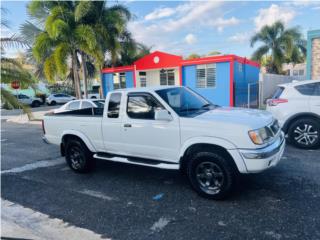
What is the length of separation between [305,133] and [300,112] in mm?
571

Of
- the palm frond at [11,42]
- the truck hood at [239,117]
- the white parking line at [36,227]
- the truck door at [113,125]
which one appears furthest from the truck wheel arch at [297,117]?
the palm frond at [11,42]

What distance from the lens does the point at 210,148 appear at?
4086 millimetres

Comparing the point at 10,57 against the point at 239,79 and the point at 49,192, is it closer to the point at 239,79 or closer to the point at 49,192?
the point at 49,192

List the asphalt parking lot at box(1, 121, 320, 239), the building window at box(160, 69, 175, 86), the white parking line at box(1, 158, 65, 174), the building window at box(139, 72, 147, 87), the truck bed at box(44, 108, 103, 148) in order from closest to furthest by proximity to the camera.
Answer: the asphalt parking lot at box(1, 121, 320, 239) < the truck bed at box(44, 108, 103, 148) < the white parking line at box(1, 158, 65, 174) < the building window at box(160, 69, 175, 86) < the building window at box(139, 72, 147, 87)

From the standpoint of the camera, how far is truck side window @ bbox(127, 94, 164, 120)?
4730mm

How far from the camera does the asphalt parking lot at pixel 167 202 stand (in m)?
3.37

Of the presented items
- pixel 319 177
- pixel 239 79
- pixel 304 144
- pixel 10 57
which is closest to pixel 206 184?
pixel 319 177

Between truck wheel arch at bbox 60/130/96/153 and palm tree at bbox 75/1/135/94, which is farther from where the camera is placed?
palm tree at bbox 75/1/135/94

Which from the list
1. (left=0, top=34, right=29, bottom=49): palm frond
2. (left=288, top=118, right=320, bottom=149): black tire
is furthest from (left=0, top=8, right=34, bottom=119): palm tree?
(left=288, top=118, right=320, bottom=149): black tire

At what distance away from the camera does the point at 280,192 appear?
14.2ft

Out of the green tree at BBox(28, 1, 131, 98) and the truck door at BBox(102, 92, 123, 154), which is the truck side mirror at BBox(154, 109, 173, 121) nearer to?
the truck door at BBox(102, 92, 123, 154)

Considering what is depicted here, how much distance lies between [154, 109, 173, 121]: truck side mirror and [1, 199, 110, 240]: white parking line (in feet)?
6.49

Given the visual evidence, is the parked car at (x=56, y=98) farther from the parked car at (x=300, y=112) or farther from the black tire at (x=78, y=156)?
the parked car at (x=300, y=112)

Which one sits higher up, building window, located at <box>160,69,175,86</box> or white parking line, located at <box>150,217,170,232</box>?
building window, located at <box>160,69,175,86</box>
